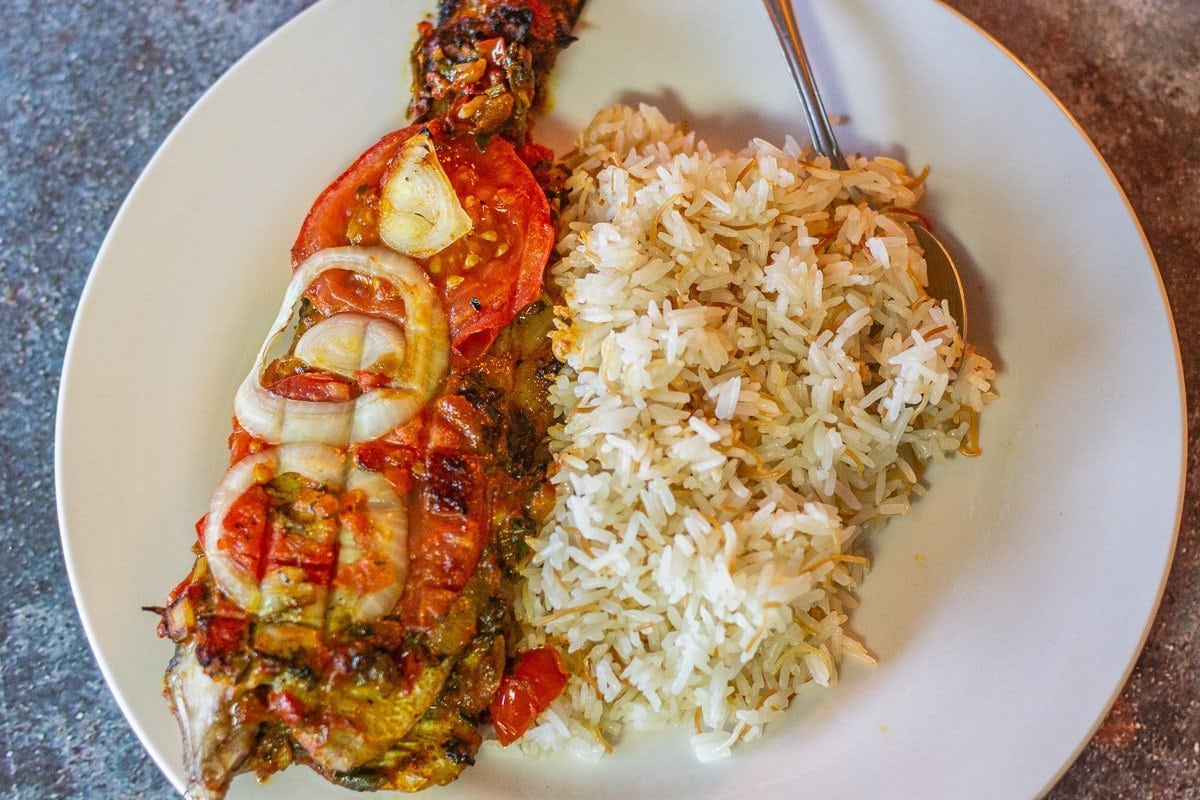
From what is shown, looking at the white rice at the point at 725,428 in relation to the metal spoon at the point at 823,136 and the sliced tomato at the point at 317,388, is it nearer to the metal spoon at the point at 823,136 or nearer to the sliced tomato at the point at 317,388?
the metal spoon at the point at 823,136

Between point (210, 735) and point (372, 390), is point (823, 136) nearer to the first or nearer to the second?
point (372, 390)

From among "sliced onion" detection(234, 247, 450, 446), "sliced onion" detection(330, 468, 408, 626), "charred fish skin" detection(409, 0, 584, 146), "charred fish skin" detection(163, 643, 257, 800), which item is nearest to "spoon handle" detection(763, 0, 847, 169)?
"charred fish skin" detection(409, 0, 584, 146)

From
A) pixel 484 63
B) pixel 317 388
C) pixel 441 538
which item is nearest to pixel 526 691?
pixel 441 538

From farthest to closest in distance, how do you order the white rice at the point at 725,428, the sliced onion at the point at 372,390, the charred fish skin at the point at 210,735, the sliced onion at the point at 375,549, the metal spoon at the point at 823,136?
1. the metal spoon at the point at 823,136
2. the white rice at the point at 725,428
3. the sliced onion at the point at 372,390
4. the sliced onion at the point at 375,549
5. the charred fish skin at the point at 210,735

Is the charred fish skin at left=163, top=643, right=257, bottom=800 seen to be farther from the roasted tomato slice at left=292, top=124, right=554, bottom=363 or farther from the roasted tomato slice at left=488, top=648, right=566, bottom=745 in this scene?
the roasted tomato slice at left=292, top=124, right=554, bottom=363

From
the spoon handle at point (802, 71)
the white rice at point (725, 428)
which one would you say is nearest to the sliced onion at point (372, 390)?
the white rice at point (725, 428)

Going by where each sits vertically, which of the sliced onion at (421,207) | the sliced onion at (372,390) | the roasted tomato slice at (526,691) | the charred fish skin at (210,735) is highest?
the sliced onion at (421,207)
